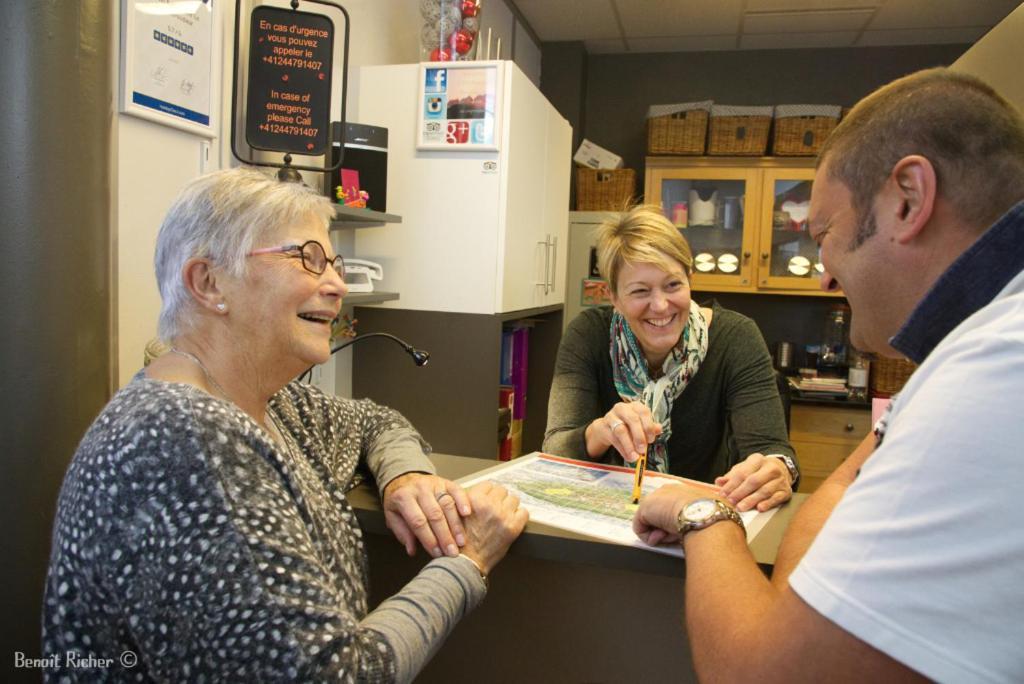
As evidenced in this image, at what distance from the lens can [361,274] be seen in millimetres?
2434

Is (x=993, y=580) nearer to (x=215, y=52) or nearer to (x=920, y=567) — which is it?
(x=920, y=567)

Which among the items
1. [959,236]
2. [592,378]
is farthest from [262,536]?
[592,378]

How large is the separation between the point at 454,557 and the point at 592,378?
914 millimetres

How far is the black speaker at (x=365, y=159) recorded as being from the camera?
7.96 feet

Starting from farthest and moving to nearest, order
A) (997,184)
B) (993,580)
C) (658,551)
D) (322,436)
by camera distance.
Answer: (322,436) → (658,551) → (997,184) → (993,580)

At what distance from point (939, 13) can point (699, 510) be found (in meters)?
4.04

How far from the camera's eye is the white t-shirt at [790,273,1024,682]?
Result: 555 mm

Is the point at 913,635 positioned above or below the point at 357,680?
above

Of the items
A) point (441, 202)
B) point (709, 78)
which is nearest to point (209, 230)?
point (441, 202)

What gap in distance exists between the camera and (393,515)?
3.85 ft

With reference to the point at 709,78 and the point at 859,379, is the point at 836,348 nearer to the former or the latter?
the point at 859,379

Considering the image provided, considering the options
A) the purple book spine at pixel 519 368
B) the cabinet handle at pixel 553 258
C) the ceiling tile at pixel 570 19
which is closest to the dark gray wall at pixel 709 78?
the ceiling tile at pixel 570 19

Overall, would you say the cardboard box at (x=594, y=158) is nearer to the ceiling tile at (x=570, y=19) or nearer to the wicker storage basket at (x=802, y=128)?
the ceiling tile at (x=570, y=19)

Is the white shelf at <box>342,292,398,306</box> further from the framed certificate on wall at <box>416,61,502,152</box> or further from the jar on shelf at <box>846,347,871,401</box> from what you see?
the jar on shelf at <box>846,347,871,401</box>
